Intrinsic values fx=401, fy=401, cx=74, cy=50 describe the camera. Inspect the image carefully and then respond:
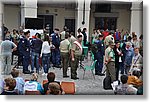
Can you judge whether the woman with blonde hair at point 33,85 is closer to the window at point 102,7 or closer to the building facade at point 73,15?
the building facade at point 73,15

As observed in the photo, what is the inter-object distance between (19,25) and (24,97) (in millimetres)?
1116

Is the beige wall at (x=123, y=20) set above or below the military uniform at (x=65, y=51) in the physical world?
above

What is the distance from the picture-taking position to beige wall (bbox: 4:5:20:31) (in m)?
6.19

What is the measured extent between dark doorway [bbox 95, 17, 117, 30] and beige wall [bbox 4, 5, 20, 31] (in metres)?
1.26

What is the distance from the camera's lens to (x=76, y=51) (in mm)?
6500

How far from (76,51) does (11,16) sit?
1181 millimetres

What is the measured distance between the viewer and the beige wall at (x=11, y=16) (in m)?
6.19

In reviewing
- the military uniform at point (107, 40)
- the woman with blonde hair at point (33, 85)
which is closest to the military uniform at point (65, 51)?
the woman with blonde hair at point (33, 85)

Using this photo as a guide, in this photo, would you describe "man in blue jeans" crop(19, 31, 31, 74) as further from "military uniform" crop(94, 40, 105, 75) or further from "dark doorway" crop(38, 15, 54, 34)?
"military uniform" crop(94, 40, 105, 75)

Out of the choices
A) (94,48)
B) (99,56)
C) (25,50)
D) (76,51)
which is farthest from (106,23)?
(25,50)

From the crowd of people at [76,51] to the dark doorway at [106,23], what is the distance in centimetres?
7

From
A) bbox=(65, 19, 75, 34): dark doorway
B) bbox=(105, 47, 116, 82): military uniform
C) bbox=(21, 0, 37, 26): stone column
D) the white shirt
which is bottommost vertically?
bbox=(105, 47, 116, 82): military uniform

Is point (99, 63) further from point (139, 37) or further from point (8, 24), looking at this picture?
point (8, 24)

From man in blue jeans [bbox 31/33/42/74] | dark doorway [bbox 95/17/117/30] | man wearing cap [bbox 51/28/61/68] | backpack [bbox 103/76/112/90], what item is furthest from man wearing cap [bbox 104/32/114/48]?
man in blue jeans [bbox 31/33/42/74]
